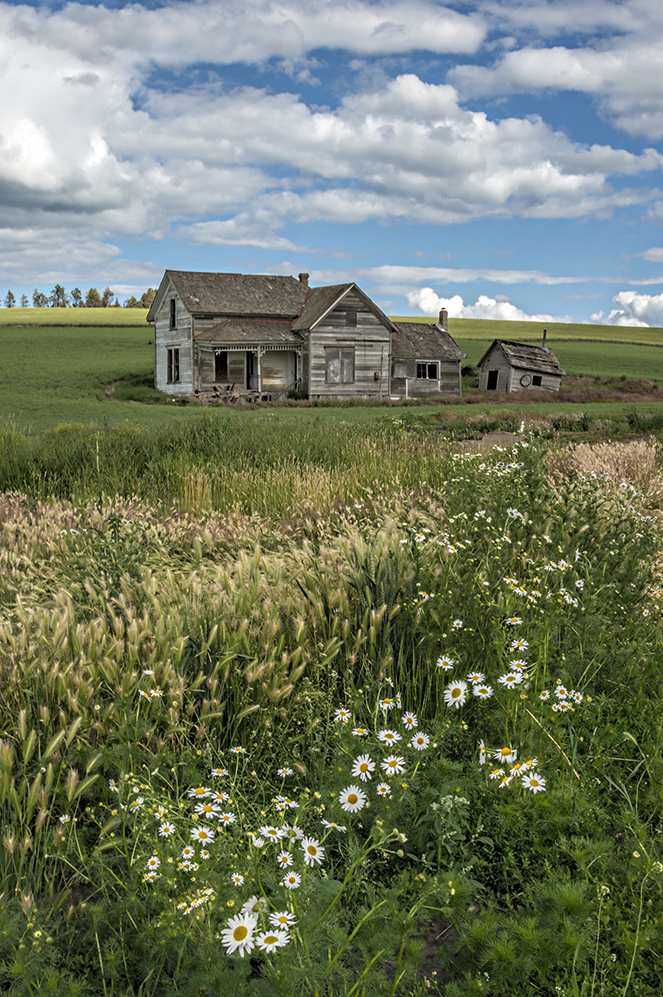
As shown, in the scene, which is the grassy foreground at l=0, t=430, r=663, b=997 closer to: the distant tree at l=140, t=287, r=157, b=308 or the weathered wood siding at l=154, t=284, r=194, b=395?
the weathered wood siding at l=154, t=284, r=194, b=395

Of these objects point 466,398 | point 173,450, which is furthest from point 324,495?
point 466,398

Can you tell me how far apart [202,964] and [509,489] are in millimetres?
3889

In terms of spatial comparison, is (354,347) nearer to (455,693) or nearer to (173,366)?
(173,366)

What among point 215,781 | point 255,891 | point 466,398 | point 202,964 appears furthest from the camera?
point 466,398

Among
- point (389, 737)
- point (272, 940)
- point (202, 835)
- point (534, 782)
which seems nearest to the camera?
point (272, 940)

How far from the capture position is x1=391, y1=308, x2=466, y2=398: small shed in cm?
4438

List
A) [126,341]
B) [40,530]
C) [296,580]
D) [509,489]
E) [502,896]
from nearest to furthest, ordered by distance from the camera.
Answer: [502,896], [296,580], [509,489], [40,530], [126,341]

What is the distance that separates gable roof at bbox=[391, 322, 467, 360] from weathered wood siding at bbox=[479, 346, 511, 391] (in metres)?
3.39

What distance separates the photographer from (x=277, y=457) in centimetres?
1011

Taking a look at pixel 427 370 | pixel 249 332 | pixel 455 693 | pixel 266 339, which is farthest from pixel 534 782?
pixel 427 370

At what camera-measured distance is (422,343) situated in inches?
1797

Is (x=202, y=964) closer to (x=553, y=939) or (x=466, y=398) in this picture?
(x=553, y=939)

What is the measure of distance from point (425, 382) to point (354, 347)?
7575mm

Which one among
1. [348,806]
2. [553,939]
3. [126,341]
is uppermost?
[126,341]
